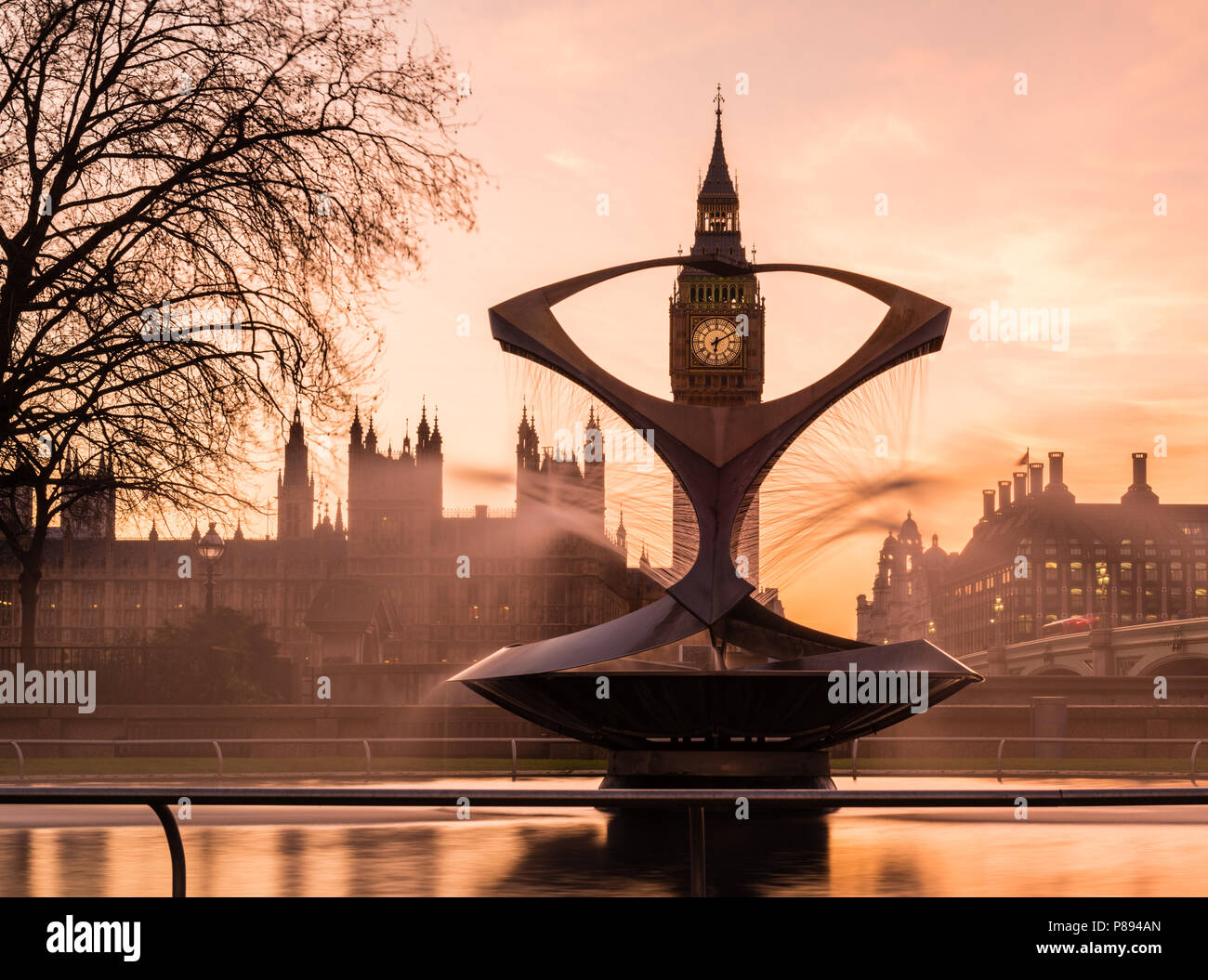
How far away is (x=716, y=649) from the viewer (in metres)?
16.8

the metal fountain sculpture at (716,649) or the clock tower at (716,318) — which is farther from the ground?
the clock tower at (716,318)

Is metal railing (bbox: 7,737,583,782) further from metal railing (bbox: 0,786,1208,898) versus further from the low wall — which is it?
metal railing (bbox: 0,786,1208,898)

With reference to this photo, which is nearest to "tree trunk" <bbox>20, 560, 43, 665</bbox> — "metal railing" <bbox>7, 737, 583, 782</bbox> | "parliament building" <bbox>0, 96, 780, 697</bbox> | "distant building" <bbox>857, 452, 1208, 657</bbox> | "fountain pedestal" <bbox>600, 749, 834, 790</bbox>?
"metal railing" <bbox>7, 737, 583, 782</bbox>

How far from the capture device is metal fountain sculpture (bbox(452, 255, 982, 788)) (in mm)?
14789

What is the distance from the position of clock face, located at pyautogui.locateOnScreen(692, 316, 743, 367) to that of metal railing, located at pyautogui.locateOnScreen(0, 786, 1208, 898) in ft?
427

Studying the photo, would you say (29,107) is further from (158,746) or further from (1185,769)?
(1185,769)

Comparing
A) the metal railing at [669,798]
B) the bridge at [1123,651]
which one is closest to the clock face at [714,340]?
the bridge at [1123,651]

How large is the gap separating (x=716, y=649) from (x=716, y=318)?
122389 mm

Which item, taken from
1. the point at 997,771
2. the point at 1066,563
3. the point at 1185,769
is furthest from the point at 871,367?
the point at 1066,563

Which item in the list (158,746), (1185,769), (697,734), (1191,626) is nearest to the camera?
(697,734)

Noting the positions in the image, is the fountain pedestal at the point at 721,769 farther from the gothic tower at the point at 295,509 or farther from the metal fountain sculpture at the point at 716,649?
the gothic tower at the point at 295,509

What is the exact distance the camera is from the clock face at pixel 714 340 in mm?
142250

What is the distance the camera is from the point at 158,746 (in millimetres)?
36656
